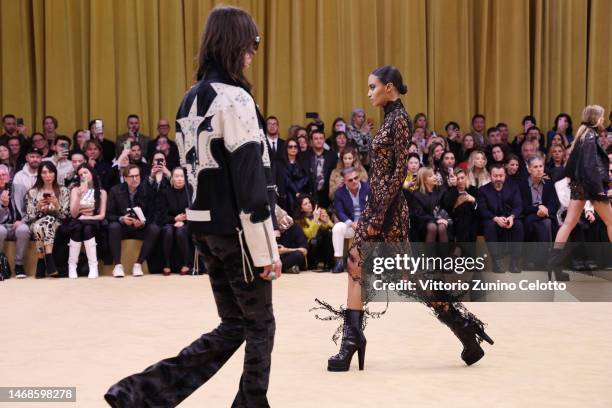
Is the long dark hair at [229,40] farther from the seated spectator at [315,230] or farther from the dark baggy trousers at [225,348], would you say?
the seated spectator at [315,230]

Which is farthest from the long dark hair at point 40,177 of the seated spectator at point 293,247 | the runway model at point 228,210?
the runway model at point 228,210

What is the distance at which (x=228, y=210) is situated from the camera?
3.57 metres

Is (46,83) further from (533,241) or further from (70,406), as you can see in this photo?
(70,406)

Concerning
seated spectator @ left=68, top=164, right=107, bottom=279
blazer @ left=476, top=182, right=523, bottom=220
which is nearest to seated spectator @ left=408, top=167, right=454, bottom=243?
blazer @ left=476, top=182, right=523, bottom=220

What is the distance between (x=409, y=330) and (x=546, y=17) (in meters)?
9.31

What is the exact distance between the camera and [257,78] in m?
13.8

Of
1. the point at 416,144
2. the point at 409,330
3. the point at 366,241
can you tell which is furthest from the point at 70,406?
the point at 416,144

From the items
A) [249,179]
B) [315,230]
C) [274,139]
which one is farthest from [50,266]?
[249,179]

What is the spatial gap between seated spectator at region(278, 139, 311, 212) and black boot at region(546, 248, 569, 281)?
3.26 meters

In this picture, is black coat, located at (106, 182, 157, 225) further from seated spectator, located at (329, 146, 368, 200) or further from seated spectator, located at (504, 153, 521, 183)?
seated spectator, located at (504, 153, 521, 183)

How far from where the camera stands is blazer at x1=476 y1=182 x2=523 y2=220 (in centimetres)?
1032

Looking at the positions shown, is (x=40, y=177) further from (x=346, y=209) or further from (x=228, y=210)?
(x=228, y=210)

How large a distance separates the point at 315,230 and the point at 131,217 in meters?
2.14

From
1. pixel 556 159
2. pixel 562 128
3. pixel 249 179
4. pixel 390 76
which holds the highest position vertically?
pixel 390 76
